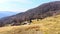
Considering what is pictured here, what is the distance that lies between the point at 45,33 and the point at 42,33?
31 cm

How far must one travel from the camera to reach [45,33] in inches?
460

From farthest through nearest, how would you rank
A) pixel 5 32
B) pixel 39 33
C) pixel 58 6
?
1. pixel 58 6
2. pixel 5 32
3. pixel 39 33

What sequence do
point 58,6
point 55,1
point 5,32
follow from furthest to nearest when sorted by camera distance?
point 55,1 < point 58,6 < point 5,32

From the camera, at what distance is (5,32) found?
12203 millimetres

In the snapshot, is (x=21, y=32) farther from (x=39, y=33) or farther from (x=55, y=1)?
(x=55, y=1)

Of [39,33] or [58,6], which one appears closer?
[39,33]

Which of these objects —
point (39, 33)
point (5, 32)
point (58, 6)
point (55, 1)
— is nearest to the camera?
point (39, 33)

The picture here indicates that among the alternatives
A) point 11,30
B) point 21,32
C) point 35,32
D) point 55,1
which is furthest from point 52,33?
point 55,1

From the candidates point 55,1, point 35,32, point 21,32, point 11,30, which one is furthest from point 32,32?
point 55,1

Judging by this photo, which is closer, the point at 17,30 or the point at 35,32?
the point at 35,32

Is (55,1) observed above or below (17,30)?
above

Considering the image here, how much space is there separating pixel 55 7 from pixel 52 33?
7520 centimetres

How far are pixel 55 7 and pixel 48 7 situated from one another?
403 cm

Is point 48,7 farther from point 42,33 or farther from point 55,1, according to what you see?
point 42,33
